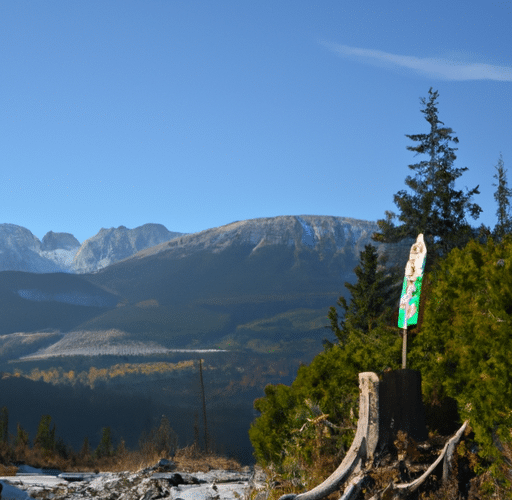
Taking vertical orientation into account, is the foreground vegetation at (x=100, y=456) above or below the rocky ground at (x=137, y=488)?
below

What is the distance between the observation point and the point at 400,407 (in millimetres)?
10117

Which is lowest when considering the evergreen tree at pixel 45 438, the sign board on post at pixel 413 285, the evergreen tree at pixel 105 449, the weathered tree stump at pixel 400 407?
the evergreen tree at pixel 105 449

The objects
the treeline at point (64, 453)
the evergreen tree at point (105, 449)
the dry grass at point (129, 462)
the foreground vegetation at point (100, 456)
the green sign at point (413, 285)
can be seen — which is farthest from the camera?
the evergreen tree at point (105, 449)

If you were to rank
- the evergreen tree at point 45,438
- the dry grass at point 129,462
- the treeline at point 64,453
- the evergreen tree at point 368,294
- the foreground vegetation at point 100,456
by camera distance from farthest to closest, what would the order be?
the evergreen tree at point 45,438 → the treeline at point 64,453 → the evergreen tree at point 368,294 → the foreground vegetation at point 100,456 → the dry grass at point 129,462

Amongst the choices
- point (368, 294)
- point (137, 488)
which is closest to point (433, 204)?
point (368, 294)

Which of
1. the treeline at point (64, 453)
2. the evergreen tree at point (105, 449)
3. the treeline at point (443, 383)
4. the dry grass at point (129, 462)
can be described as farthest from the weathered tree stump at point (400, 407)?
the evergreen tree at point (105, 449)

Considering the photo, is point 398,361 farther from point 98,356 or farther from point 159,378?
point 98,356

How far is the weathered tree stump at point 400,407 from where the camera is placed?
998 cm

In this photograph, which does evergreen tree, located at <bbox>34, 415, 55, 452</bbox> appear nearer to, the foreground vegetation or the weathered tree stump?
the foreground vegetation

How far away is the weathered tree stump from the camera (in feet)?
32.7

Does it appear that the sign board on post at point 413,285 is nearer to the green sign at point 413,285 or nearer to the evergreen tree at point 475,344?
the green sign at point 413,285

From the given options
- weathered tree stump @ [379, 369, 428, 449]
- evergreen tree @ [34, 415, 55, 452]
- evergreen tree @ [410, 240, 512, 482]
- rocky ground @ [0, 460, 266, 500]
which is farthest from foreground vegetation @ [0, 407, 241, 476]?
weathered tree stump @ [379, 369, 428, 449]

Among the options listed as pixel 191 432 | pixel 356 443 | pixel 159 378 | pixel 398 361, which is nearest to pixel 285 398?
pixel 398 361

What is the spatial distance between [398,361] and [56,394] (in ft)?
428
